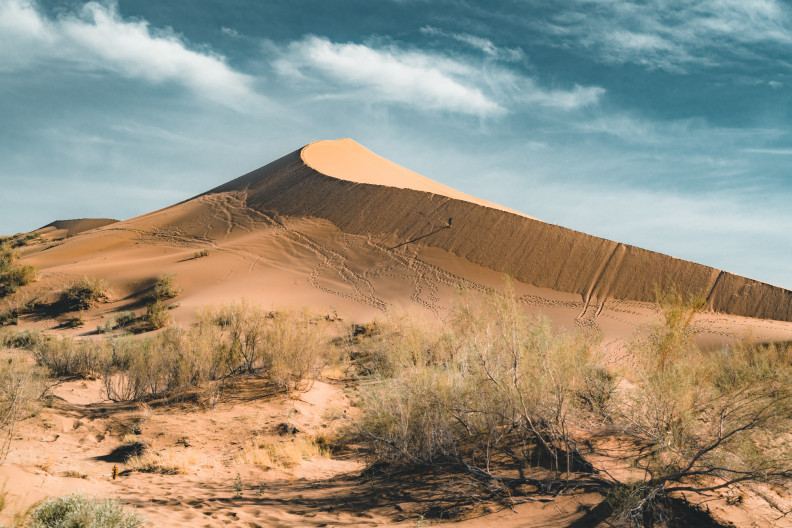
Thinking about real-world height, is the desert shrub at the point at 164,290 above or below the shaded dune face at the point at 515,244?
below

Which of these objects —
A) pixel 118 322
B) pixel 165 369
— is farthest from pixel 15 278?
pixel 165 369

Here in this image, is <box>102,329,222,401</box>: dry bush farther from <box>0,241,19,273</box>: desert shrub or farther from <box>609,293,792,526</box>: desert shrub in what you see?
<box>0,241,19,273</box>: desert shrub

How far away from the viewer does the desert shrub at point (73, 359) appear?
12.5 m

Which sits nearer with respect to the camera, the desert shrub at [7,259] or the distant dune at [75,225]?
the desert shrub at [7,259]

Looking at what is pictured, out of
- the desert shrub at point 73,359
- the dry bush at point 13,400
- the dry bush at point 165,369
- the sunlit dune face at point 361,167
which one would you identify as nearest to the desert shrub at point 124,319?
the desert shrub at point 73,359

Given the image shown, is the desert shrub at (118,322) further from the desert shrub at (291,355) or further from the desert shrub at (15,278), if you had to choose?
the desert shrub at (291,355)

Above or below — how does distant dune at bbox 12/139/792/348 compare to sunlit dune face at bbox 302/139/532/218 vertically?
below

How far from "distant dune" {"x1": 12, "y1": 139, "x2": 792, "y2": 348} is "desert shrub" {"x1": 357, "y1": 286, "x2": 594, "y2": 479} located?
9838 mm

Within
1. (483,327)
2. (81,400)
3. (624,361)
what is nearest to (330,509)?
(483,327)

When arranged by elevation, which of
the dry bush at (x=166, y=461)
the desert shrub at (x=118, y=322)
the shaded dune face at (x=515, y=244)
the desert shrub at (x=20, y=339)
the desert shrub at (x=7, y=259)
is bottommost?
the dry bush at (x=166, y=461)

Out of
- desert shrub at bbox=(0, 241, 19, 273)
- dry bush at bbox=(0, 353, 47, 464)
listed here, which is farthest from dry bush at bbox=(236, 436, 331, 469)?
desert shrub at bbox=(0, 241, 19, 273)

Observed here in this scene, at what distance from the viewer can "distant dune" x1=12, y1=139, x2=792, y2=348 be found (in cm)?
2158

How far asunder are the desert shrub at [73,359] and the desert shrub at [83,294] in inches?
374

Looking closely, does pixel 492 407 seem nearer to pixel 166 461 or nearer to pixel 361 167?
pixel 166 461
